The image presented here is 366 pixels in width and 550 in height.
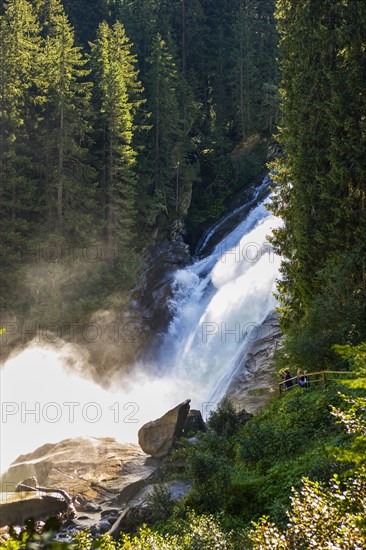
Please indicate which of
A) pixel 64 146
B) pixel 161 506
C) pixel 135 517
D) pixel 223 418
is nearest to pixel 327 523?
pixel 161 506

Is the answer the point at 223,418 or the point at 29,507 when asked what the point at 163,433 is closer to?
the point at 223,418

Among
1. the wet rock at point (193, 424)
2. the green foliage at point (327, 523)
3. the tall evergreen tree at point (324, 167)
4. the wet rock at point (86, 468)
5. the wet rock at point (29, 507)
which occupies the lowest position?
the wet rock at point (86, 468)

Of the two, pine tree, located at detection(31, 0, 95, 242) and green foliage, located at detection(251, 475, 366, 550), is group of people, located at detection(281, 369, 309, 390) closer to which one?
green foliage, located at detection(251, 475, 366, 550)

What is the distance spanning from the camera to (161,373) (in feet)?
103

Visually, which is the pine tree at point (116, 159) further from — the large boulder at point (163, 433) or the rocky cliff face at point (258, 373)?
the large boulder at point (163, 433)

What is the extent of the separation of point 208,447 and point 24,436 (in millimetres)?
16421

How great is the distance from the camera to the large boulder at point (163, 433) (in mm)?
20875

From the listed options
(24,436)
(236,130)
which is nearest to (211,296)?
(24,436)

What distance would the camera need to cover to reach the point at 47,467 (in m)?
20.9

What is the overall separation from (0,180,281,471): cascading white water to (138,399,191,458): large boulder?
5.12m

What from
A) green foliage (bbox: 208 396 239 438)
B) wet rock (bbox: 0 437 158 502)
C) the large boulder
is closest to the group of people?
green foliage (bbox: 208 396 239 438)

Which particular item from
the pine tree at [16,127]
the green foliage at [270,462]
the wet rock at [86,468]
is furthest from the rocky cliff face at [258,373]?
the pine tree at [16,127]

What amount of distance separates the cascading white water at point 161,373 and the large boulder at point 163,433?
5.12 meters

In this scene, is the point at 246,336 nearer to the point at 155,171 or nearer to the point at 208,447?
the point at 208,447
